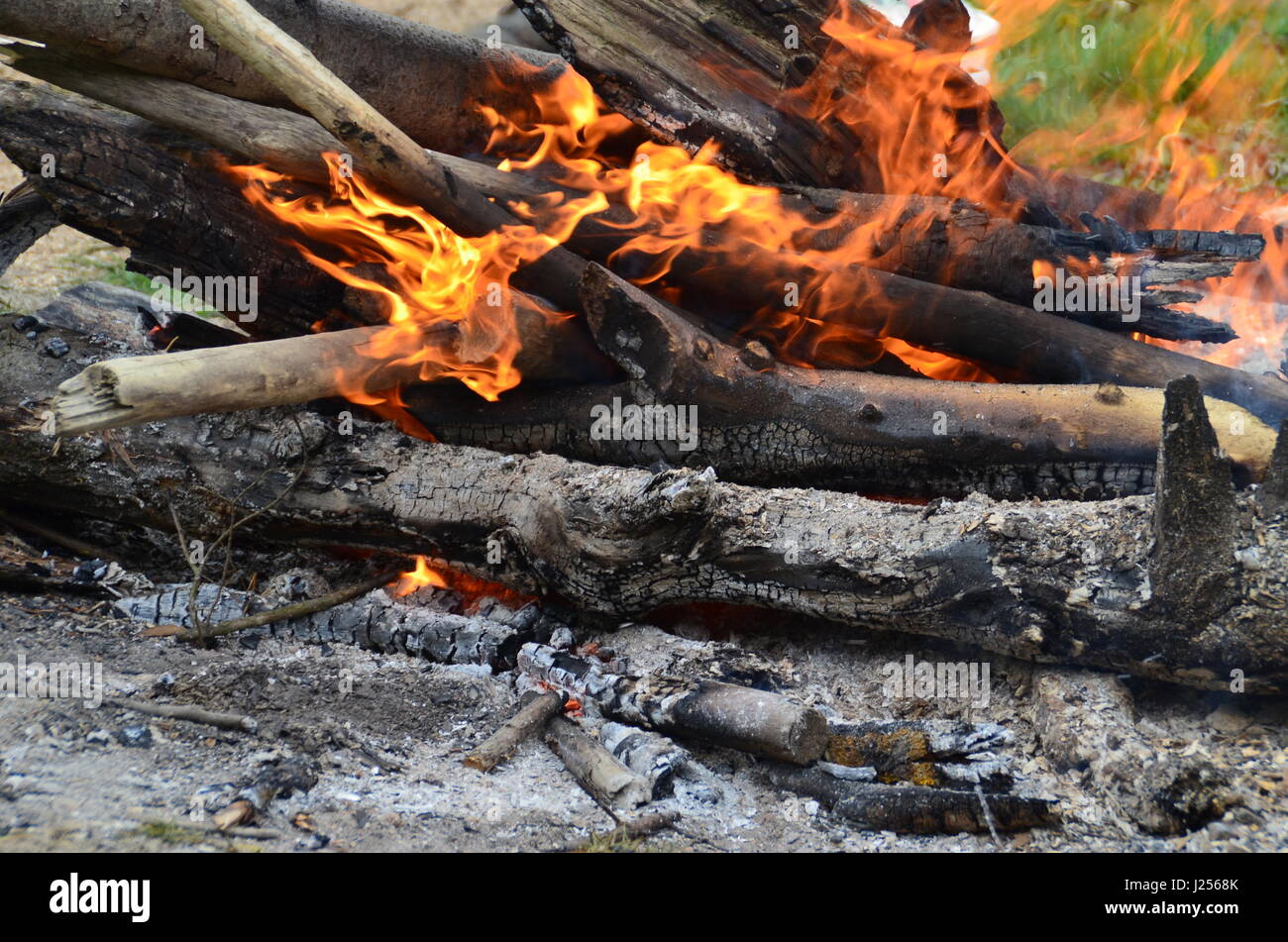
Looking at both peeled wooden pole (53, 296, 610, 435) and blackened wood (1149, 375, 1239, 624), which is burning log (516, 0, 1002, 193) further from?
blackened wood (1149, 375, 1239, 624)

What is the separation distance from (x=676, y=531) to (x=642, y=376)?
2.66 feet

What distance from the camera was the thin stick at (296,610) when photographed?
12.8 ft

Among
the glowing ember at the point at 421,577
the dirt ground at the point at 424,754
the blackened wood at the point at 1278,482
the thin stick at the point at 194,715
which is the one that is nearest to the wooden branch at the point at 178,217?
the glowing ember at the point at 421,577

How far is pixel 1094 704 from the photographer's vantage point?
326 cm

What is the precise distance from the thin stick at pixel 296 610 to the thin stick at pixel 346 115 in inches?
60.6

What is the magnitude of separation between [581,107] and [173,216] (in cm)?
202

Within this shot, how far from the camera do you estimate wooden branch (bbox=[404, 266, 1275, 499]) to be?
162 inches

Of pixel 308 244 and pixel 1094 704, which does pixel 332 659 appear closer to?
pixel 308 244

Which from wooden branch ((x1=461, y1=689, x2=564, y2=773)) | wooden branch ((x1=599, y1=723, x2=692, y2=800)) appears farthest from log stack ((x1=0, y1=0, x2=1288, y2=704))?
wooden branch ((x1=599, y1=723, x2=692, y2=800))

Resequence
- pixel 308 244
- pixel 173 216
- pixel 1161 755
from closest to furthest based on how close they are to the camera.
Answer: pixel 1161 755 → pixel 173 216 → pixel 308 244

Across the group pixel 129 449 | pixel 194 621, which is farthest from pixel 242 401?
pixel 129 449

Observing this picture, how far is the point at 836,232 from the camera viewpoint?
4.82 meters

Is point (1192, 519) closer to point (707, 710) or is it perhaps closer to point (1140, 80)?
point (707, 710)

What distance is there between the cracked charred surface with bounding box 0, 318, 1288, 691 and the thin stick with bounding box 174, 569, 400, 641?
Answer: 8.2 inches
